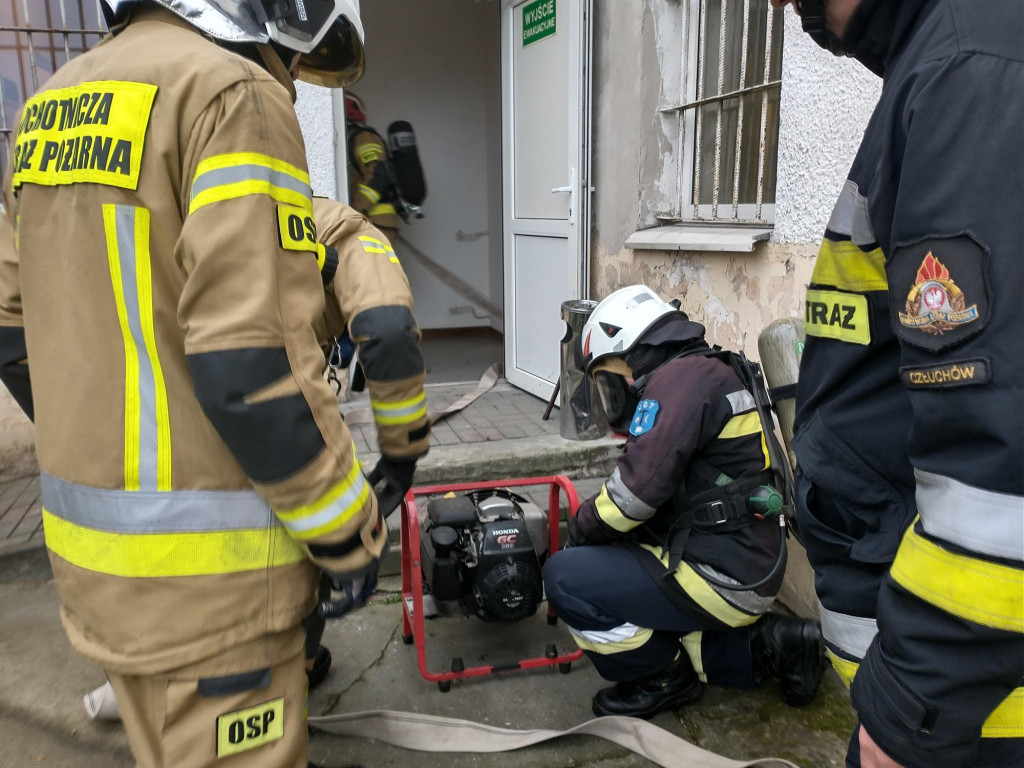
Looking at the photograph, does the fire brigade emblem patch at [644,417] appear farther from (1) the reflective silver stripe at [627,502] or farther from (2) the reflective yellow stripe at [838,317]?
(2) the reflective yellow stripe at [838,317]

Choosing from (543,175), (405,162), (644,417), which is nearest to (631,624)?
(644,417)

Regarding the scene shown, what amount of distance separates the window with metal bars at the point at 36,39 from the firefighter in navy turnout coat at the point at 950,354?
14.3ft

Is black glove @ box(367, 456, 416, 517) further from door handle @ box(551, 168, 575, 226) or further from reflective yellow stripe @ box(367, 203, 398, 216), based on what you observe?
reflective yellow stripe @ box(367, 203, 398, 216)

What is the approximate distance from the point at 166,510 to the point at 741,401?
1.75 meters

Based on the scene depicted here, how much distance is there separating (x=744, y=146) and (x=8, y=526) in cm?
413

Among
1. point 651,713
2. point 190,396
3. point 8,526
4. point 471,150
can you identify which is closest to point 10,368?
A: point 190,396

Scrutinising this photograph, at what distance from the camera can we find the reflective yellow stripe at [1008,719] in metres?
1.01

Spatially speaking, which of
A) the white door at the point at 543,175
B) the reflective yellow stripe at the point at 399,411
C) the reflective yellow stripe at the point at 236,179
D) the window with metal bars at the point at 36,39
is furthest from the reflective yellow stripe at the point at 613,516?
the window with metal bars at the point at 36,39

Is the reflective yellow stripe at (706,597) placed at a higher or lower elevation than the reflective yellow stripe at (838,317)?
lower

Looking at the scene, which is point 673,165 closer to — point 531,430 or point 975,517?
point 531,430

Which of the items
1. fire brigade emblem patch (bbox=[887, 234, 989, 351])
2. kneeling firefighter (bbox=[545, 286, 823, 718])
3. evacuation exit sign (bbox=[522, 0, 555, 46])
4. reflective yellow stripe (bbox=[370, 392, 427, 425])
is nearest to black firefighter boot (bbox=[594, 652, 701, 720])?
kneeling firefighter (bbox=[545, 286, 823, 718])

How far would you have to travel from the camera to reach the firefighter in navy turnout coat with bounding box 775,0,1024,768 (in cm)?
84

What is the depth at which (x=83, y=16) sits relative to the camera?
4.09 metres

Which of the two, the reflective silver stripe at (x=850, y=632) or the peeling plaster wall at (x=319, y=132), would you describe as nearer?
the reflective silver stripe at (x=850, y=632)
